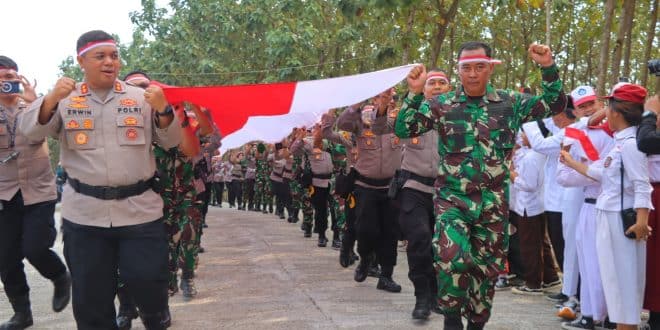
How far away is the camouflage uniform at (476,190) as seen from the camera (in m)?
5.17

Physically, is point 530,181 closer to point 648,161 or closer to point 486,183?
point 648,161

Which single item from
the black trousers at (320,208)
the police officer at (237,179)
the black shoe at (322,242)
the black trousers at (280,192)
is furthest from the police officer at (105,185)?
the police officer at (237,179)

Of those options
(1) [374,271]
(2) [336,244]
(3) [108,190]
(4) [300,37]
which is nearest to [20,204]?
(3) [108,190]

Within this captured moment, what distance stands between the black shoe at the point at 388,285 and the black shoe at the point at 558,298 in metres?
1.65

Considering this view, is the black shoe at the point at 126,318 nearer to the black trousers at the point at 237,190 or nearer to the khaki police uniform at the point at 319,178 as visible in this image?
the khaki police uniform at the point at 319,178

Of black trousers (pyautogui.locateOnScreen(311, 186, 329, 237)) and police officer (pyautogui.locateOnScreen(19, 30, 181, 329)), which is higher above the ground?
police officer (pyautogui.locateOnScreen(19, 30, 181, 329))

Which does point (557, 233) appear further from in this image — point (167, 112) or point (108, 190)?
point (108, 190)

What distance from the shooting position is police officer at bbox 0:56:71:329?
636 cm

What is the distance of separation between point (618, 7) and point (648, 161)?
10.9 metres

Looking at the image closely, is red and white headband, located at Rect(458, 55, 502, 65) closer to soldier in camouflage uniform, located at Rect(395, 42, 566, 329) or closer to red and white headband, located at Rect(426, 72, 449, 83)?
soldier in camouflage uniform, located at Rect(395, 42, 566, 329)

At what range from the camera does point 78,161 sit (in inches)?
186

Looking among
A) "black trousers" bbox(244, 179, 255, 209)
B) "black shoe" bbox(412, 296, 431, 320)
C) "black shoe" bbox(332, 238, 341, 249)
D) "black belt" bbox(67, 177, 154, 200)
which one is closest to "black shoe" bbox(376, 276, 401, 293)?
"black shoe" bbox(412, 296, 431, 320)

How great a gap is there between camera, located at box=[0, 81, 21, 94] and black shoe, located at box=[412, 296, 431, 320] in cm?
385

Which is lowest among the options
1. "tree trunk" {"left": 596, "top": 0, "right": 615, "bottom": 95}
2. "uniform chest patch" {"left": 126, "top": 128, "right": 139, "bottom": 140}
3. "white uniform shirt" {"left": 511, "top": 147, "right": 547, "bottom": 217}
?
"white uniform shirt" {"left": 511, "top": 147, "right": 547, "bottom": 217}
